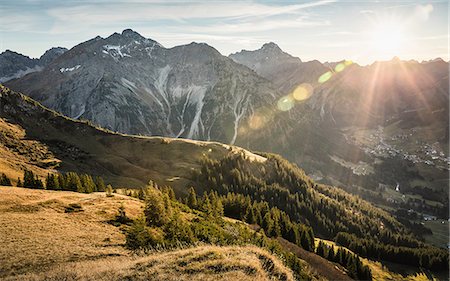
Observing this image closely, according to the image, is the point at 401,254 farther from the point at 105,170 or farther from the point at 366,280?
the point at 105,170

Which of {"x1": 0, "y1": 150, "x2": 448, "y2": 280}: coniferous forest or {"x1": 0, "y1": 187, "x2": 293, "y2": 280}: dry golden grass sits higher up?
{"x1": 0, "y1": 187, "x2": 293, "y2": 280}: dry golden grass

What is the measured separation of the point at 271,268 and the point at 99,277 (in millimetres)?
17402

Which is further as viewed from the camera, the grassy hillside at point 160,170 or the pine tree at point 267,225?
the grassy hillside at point 160,170

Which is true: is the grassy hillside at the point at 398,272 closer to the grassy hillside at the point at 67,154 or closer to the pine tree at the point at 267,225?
the pine tree at the point at 267,225

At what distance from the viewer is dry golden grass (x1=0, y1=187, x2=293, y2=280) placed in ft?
97.7

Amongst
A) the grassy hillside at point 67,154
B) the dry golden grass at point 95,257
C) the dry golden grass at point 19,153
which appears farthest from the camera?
the grassy hillside at point 67,154

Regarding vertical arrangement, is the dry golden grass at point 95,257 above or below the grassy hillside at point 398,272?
above

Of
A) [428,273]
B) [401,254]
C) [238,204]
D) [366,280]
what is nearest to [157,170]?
[238,204]

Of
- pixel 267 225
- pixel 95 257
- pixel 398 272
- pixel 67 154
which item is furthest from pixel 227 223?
pixel 67 154

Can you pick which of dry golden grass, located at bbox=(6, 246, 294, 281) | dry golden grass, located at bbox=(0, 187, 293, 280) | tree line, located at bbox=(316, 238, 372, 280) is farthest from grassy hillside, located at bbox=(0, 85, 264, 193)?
dry golden grass, located at bbox=(6, 246, 294, 281)

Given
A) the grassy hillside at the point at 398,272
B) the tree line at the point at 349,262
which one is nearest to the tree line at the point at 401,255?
the grassy hillside at the point at 398,272

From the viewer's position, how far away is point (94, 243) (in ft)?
130

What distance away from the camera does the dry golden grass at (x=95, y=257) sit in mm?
29766

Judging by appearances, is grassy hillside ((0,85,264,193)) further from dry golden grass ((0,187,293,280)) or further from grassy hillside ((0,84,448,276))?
dry golden grass ((0,187,293,280))
